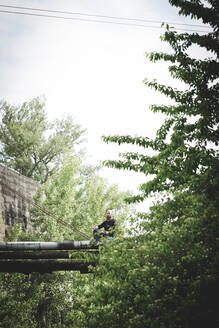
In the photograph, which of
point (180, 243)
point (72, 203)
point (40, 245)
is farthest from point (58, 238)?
point (180, 243)

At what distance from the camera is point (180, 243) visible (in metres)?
3.88

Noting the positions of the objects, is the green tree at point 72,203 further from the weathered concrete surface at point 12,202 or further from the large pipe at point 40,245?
the large pipe at point 40,245

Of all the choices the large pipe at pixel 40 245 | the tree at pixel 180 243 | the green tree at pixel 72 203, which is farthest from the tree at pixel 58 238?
the tree at pixel 180 243

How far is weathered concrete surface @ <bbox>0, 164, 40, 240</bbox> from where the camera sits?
50.6 feet

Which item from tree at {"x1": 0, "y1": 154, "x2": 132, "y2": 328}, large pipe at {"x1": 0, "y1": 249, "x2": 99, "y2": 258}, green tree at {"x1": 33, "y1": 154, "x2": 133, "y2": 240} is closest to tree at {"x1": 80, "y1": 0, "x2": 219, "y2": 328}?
large pipe at {"x1": 0, "y1": 249, "x2": 99, "y2": 258}

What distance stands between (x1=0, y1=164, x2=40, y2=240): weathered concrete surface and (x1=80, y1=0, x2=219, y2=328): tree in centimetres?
1187

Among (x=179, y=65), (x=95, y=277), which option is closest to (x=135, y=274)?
(x=95, y=277)

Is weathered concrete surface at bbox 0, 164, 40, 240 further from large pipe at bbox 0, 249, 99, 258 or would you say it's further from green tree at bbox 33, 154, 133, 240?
large pipe at bbox 0, 249, 99, 258

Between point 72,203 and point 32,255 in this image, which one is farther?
point 72,203

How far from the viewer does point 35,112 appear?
27.2 meters

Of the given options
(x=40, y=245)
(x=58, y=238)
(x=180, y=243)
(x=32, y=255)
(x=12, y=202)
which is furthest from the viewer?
(x=12, y=202)

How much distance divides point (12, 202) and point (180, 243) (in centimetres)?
1554

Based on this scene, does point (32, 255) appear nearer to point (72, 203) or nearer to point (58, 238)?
point (58, 238)

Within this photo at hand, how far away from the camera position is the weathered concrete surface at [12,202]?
1543cm
